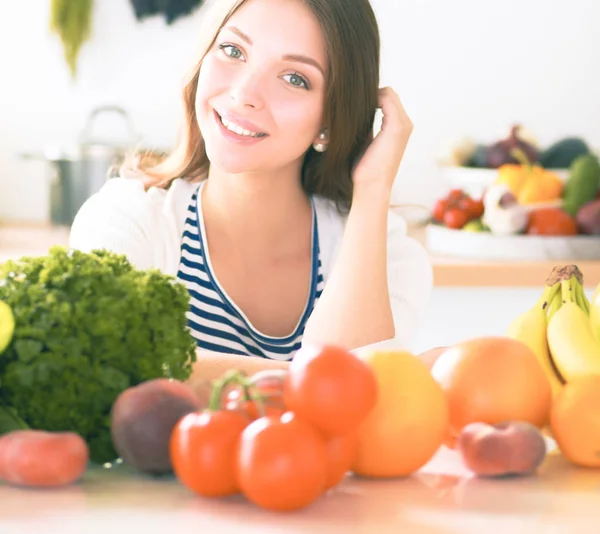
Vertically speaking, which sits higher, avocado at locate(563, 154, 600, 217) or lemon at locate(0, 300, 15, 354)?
avocado at locate(563, 154, 600, 217)

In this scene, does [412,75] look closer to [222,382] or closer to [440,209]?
[440,209]

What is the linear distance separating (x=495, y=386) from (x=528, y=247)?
1858 mm

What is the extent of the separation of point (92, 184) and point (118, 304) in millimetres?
2267

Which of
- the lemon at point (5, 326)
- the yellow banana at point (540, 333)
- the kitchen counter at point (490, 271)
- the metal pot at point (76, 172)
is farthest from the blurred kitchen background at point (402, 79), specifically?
the lemon at point (5, 326)

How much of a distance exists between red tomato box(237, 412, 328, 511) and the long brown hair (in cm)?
103

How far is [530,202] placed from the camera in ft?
8.86

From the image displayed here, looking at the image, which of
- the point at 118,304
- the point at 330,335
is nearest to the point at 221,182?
the point at 330,335

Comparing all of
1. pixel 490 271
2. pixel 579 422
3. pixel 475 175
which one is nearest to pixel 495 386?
pixel 579 422

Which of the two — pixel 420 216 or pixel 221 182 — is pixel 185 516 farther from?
pixel 420 216

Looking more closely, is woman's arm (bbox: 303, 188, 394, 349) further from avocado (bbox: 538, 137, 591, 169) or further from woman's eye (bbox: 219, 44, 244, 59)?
avocado (bbox: 538, 137, 591, 169)

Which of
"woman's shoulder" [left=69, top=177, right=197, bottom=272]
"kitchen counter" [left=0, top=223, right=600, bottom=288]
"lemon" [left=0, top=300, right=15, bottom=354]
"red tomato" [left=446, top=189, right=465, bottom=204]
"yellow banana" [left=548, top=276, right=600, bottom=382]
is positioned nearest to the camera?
"lemon" [left=0, top=300, right=15, bottom=354]

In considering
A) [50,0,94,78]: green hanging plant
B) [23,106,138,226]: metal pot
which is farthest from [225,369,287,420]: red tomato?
[50,0,94,78]: green hanging plant

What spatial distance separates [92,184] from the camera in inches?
118

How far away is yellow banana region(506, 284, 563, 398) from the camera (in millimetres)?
1037
